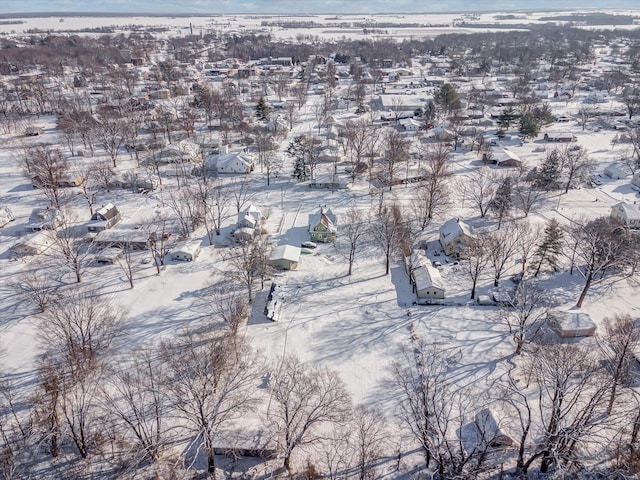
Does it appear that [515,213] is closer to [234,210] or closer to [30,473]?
[234,210]

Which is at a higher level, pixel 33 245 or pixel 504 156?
pixel 504 156

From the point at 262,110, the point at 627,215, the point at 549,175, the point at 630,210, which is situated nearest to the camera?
the point at 627,215

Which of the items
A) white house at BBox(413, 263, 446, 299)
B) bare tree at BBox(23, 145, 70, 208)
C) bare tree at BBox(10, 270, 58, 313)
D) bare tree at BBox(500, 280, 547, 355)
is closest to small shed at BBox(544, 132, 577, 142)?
bare tree at BBox(500, 280, 547, 355)

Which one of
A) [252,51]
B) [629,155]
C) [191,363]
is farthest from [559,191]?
[252,51]

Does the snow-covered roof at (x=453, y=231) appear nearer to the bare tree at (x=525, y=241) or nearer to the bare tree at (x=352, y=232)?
the bare tree at (x=525, y=241)

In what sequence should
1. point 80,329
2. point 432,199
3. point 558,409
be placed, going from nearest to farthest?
point 558,409 < point 80,329 < point 432,199

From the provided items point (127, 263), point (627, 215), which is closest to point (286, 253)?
point (127, 263)

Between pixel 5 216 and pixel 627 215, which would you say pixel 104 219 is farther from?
pixel 627 215

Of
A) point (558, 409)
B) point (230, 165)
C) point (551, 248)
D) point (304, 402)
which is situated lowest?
point (304, 402)
